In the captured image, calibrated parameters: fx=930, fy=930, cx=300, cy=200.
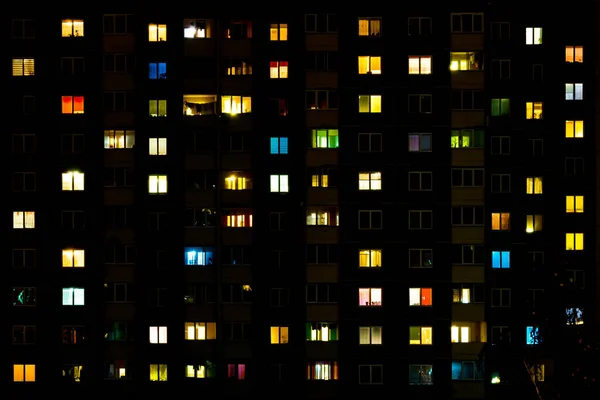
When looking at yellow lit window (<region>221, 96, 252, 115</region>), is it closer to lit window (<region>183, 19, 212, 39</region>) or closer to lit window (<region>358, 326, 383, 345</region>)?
lit window (<region>183, 19, 212, 39</region>)

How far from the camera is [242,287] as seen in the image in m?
64.7

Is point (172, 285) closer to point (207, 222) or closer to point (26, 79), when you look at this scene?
point (207, 222)

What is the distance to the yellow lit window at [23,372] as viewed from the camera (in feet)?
213

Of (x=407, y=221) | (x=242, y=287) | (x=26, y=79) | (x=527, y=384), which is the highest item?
(x=26, y=79)

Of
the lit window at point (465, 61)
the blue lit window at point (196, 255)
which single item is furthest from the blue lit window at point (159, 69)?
the lit window at point (465, 61)

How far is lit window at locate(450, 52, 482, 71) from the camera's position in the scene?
213ft

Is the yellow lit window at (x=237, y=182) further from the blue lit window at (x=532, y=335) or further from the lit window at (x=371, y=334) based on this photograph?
the blue lit window at (x=532, y=335)

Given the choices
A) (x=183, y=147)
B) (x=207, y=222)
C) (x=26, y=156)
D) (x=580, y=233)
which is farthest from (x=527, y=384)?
(x=26, y=156)

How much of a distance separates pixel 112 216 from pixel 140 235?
94.6 inches

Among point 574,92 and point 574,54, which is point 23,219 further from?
point 574,54

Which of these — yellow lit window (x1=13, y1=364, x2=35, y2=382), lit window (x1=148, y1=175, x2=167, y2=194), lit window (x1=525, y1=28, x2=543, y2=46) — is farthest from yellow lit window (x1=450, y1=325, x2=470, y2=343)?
yellow lit window (x1=13, y1=364, x2=35, y2=382)

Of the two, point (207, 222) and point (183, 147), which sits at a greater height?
point (183, 147)

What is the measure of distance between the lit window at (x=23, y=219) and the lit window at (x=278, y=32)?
20.8m

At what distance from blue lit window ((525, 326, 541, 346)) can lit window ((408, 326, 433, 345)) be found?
6.80 metres
